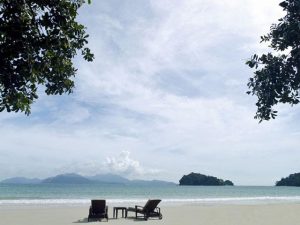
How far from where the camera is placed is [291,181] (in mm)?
175625

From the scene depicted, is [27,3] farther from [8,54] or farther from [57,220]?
[57,220]

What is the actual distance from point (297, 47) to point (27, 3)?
4356mm

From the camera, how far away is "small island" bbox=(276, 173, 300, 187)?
6836 inches

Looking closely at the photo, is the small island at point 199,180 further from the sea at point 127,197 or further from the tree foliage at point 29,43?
the tree foliage at point 29,43

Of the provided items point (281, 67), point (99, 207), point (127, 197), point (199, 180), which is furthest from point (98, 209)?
point (199, 180)

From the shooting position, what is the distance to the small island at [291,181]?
17362cm

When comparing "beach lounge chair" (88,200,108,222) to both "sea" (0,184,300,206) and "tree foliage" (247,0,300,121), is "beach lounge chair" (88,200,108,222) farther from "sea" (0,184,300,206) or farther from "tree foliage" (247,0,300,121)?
"sea" (0,184,300,206)

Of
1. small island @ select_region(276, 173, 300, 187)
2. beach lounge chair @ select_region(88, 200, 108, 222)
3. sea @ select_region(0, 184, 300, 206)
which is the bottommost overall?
beach lounge chair @ select_region(88, 200, 108, 222)

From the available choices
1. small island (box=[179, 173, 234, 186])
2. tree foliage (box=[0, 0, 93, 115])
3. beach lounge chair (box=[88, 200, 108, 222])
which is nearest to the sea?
beach lounge chair (box=[88, 200, 108, 222])

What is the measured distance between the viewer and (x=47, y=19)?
240 inches

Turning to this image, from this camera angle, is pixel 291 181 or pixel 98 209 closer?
pixel 98 209

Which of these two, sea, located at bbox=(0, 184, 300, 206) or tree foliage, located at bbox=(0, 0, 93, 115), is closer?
tree foliage, located at bbox=(0, 0, 93, 115)

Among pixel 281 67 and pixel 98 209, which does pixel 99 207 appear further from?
pixel 281 67

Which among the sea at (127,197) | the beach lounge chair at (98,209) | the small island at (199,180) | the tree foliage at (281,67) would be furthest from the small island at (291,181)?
the tree foliage at (281,67)
